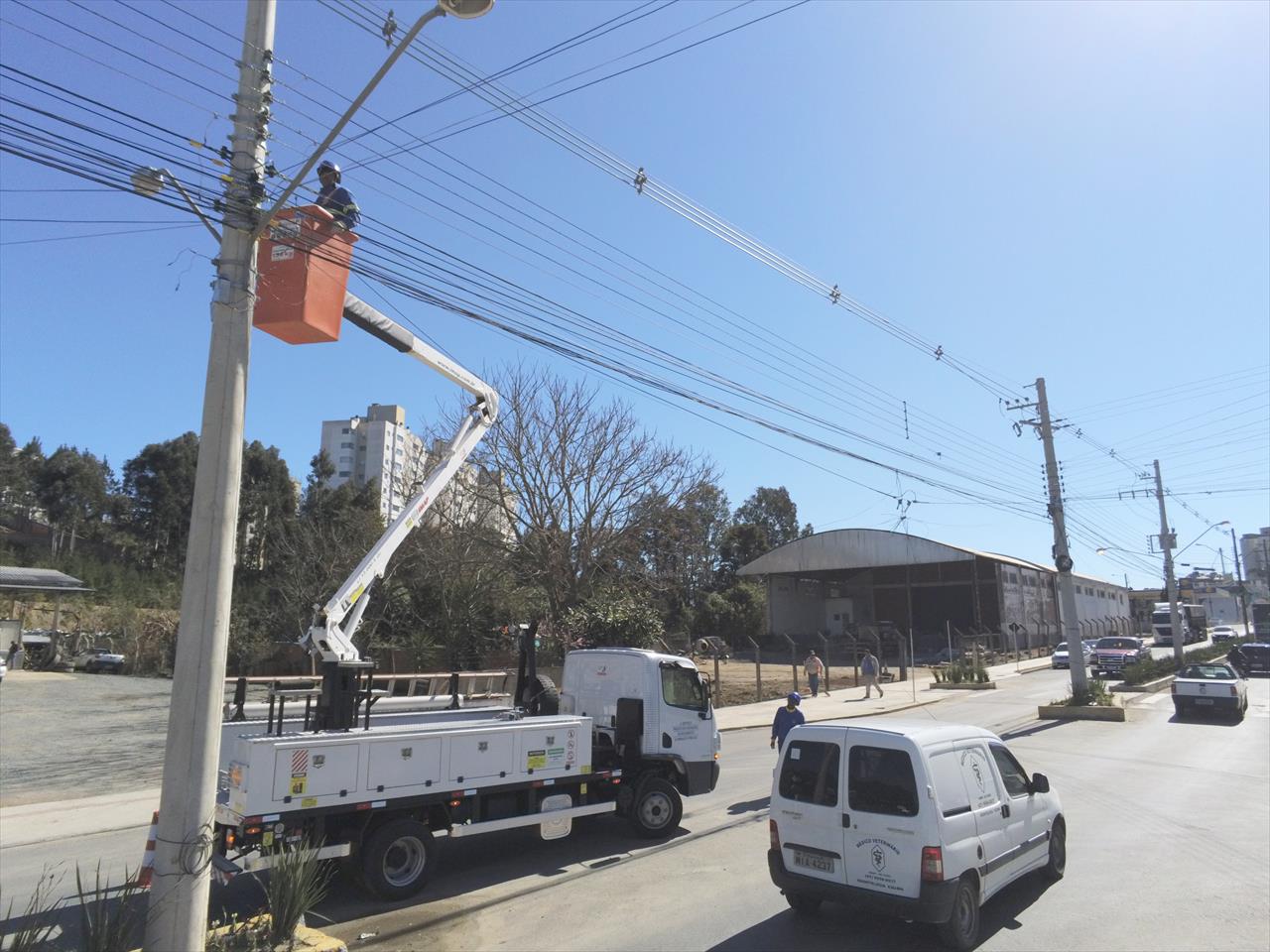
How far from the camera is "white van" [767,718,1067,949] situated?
6.05m

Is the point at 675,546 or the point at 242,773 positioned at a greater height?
the point at 675,546

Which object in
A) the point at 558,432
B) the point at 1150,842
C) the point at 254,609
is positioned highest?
the point at 558,432

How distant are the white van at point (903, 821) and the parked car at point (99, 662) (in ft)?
144

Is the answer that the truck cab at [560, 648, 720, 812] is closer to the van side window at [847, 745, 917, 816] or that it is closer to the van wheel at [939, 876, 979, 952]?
the van side window at [847, 745, 917, 816]

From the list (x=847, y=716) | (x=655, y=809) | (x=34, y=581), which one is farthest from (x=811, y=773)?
(x=34, y=581)

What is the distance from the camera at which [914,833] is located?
6.05 m

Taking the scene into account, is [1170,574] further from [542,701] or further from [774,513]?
[774,513]

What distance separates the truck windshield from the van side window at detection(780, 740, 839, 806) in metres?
3.55

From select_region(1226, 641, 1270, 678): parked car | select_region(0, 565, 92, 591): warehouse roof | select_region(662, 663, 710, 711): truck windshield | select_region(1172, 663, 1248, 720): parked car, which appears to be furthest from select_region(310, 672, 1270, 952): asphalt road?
select_region(0, 565, 92, 591): warehouse roof

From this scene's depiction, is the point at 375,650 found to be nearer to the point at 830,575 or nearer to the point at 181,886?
the point at 181,886

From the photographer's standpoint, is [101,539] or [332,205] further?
[101,539]

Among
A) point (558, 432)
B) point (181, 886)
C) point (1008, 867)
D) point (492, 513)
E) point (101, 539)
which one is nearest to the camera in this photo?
point (181, 886)

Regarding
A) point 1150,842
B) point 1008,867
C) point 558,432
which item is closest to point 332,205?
point 1008,867

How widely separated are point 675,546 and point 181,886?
27.1 m
